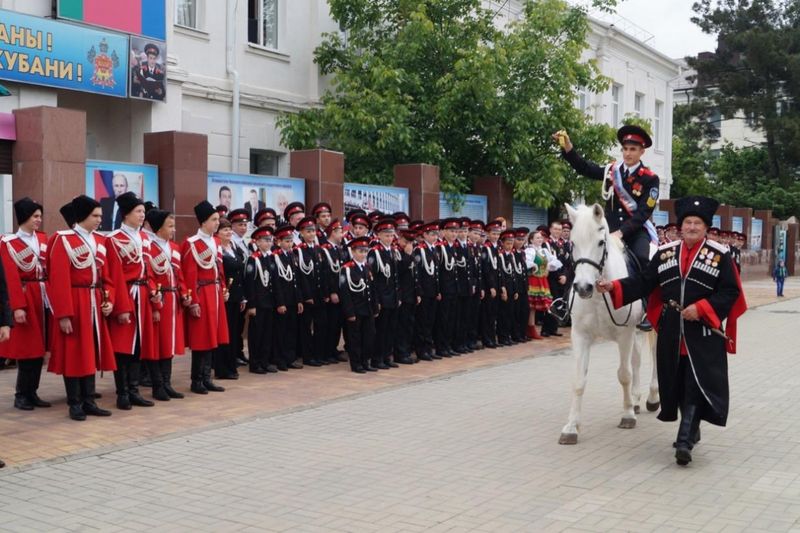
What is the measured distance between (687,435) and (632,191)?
2.51 m

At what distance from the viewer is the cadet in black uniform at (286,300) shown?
1118 centimetres

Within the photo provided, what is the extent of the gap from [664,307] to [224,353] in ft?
17.8

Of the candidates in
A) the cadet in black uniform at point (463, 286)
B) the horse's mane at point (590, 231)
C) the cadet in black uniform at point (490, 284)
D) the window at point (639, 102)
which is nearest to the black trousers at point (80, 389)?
the horse's mane at point (590, 231)

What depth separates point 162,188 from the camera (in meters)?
12.8

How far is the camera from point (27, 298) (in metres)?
8.84

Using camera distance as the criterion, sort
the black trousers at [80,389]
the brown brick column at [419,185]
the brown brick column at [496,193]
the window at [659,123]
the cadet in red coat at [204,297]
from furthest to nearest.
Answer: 1. the window at [659,123]
2. the brown brick column at [496,193]
3. the brown brick column at [419,185]
4. the cadet in red coat at [204,297]
5. the black trousers at [80,389]

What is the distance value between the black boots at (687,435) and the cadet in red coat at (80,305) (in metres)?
5.23

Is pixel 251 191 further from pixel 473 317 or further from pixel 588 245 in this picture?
pixel 588 245

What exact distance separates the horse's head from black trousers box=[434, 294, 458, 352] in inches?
216

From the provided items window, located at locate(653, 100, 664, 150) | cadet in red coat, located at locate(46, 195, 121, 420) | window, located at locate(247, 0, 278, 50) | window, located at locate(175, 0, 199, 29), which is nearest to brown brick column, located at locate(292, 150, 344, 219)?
window, located at locate(175, 0, 199, 29)

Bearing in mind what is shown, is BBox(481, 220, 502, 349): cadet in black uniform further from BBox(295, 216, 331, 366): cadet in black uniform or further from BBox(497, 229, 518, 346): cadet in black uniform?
BBox(295, 216, 331, 366): cadet in black uniform

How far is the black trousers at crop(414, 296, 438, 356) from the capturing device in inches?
500

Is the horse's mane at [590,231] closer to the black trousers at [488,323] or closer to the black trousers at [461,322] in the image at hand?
the black trousers at [461,322]

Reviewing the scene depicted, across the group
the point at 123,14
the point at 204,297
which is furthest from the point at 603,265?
the point at 123,14
